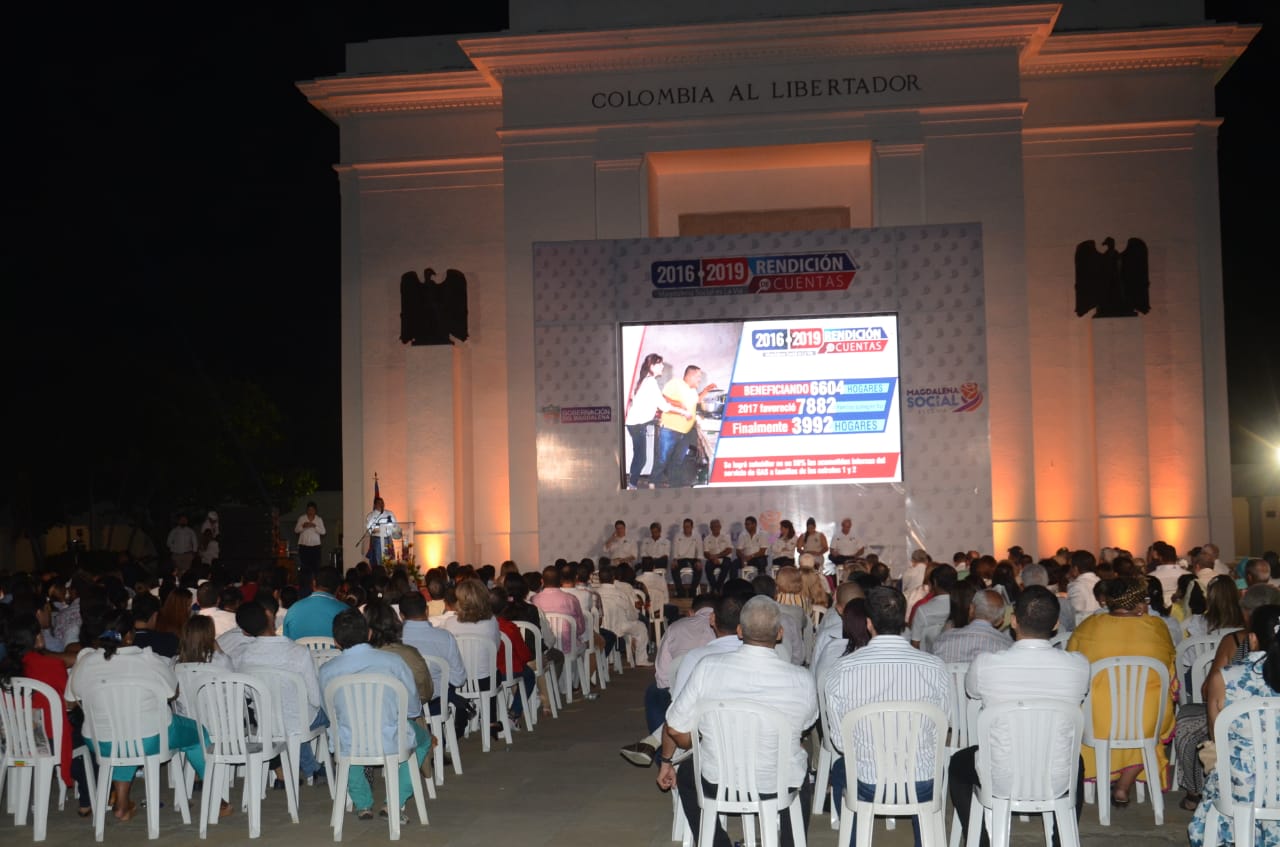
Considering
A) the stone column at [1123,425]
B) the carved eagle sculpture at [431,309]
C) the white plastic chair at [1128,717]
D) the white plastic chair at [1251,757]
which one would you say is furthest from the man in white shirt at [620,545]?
the white plastic chair at [1251,757]

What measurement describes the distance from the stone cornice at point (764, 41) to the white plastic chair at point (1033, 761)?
600 inches

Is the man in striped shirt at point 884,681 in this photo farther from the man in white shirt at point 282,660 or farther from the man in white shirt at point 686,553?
the man in white shirt at point 686,553

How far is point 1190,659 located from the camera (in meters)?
7.07

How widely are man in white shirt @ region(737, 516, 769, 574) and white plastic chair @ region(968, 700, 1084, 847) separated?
1215cm

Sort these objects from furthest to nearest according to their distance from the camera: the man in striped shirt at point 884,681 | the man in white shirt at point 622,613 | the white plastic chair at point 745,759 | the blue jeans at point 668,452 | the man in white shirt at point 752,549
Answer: the blue jeans at point 668,452 < the man in white shirt at point 752,549 < the man in white shirt at point 622,613 < the man in striped shirt at point 884,681 < the white plastic chair at point 745,759

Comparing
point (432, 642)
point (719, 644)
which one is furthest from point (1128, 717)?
point (432, 642)

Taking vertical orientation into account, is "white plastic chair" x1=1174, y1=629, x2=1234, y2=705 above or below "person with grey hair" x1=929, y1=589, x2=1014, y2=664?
below

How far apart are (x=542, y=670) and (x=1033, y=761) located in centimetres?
515

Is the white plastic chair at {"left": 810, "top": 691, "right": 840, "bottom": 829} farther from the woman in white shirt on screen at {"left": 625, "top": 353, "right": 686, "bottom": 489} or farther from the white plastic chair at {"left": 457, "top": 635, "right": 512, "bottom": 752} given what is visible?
the woman in white shirt on screen at {"left": 625, "top": 353, "right": 686, "bottom": 489}

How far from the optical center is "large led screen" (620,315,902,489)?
17.5m

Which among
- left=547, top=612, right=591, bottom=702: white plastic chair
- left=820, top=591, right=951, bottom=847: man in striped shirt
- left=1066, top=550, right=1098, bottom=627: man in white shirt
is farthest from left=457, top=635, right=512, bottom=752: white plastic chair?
left=1066, top=550, right=1098, bottom=627: man in white shirt

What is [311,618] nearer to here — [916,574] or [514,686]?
[514,686]

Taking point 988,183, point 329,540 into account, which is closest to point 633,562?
point 988,183

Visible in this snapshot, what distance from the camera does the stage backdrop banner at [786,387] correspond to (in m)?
17.5
